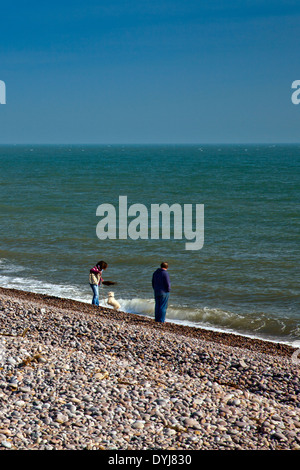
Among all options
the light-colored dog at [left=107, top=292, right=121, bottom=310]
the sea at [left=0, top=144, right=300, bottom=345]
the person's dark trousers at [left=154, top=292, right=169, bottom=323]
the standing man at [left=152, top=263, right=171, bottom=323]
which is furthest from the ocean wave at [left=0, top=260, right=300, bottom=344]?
the standing man at [left=152, top=263, right=171, bottom=323]

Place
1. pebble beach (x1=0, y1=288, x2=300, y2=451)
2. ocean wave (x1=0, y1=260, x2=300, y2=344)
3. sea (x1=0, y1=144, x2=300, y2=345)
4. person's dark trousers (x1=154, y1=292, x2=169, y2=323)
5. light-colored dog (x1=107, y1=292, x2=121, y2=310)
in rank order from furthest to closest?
sea (x1=0, y1=144, x2=300, y2=345), light-colored dog (x1=107, y1=292, x2=121, y2=310), ocean wave (x1=0, y1=260, x2=300, y2=344), person's dark trousers (x1=154, y1=292, x2=169, y2=323), pebble beach (x1=0, y1=288, x2=300, y2=451)

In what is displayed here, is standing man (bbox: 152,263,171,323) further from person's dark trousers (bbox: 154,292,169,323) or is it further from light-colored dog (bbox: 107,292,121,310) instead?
light-colored dog (bbox: 107,292,121,310)

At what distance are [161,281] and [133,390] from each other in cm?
561

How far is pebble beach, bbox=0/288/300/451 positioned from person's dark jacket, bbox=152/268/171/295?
160 centimetres

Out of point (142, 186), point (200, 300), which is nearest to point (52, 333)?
point (200, 300)

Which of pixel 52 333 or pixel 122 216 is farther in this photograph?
pixel 122 216

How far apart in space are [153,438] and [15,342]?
4.37m

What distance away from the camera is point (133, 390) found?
9086mm

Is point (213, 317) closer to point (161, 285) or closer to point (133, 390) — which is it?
point (161, 285)

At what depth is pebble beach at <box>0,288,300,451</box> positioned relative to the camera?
25.0 ft

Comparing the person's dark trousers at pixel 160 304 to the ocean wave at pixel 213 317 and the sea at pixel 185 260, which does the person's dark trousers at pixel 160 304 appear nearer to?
the ocean wave at pixel 213 317

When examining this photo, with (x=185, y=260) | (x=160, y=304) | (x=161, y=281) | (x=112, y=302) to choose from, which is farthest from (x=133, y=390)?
(x=185, y=260)
